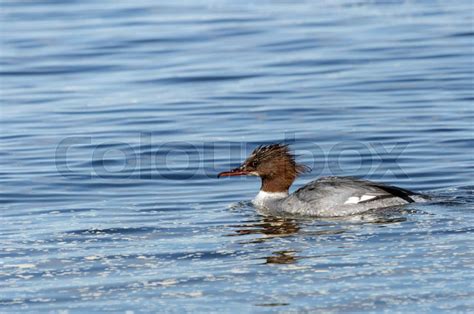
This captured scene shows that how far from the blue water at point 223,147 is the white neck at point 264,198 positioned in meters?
0.15

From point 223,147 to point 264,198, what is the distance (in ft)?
7.92

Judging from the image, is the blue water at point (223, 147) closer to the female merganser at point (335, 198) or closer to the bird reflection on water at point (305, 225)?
the bird reflection on water at point (305, 225)

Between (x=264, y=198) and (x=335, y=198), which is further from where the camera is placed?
(x=264, y=198)

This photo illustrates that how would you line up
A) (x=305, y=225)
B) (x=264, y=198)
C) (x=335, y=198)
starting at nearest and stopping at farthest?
(x=305, y=225)
(x=335, y=198)
(x=264, y=198)

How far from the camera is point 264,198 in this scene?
10.6 m

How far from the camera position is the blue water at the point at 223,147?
772 centimetres

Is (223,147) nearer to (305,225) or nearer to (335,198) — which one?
(335,198)

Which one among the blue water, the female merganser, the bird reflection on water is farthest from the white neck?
the bird reflection on water

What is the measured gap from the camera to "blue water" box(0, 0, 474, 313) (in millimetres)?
7719

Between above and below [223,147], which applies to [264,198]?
below

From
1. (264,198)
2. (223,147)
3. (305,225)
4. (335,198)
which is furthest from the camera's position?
(223,147)

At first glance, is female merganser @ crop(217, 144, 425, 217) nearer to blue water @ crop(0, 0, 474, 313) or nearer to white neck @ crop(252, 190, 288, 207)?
white neck @ crop(252, 190, 288, 207)

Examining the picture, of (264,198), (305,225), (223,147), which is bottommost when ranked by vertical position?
(305,225)

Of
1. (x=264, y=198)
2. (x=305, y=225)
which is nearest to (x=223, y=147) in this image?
(x=264, y=198)
